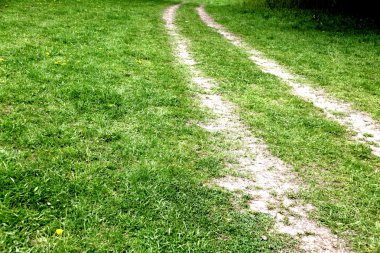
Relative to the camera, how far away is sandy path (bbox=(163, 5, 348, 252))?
13.0 feet

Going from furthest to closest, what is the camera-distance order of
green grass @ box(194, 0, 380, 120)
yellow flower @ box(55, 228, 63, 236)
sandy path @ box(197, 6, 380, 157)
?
green grass @ box(194, 0, 380, 120) → sandy path @ box(197, 6, 380, 157) → yellow flower @ box(55, 228, 63, 236)

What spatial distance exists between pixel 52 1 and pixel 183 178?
20493 millimetres

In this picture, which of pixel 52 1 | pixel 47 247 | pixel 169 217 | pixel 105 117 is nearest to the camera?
pixel 47 247

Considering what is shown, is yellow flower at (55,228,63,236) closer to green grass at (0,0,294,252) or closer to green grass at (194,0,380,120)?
green grass at (0,0,294,252)

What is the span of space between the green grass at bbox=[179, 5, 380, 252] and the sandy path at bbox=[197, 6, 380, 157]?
30 cm

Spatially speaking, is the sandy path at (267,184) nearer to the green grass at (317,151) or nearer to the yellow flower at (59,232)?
the green grass at (317,151)

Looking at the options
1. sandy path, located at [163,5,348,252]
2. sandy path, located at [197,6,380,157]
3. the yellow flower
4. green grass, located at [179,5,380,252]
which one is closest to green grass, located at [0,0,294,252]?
the yellow flower

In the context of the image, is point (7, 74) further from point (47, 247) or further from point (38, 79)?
point (47, 247)

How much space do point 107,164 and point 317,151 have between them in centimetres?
368

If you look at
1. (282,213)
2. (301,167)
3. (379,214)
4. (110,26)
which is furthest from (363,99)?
(110,26)

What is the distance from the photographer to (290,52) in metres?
13.5

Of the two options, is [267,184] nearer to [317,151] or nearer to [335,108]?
[317,151]

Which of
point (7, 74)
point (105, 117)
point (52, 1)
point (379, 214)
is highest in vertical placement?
point (52, 1)

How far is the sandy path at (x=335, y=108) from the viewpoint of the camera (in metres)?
6.71
